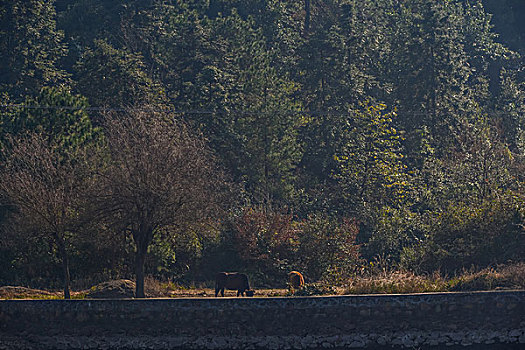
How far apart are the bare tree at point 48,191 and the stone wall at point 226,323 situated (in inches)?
167

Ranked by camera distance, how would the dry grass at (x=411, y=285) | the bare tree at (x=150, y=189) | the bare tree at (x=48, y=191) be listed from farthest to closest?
the bare tree at (x=48, y=191)
the bare tree at (x=150, y=189)
the dry grass at (x=411, y=285)

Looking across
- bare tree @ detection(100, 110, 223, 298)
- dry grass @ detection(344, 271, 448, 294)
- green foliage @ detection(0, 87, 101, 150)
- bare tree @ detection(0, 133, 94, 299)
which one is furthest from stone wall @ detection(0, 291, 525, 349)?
green foliage @ detection(0, 87, 101, 150)

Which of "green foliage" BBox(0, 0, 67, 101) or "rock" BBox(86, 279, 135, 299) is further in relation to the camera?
"green foliage" BBox(0, 0, 67, 101)

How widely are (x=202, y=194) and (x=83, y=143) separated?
29.4 feet

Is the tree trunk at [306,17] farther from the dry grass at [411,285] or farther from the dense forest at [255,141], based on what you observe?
the dry grass at [411,285]

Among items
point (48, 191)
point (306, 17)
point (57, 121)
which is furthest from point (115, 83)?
point (306, 17)

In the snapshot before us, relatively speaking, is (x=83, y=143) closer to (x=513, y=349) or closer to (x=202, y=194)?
(x=202, y=194)

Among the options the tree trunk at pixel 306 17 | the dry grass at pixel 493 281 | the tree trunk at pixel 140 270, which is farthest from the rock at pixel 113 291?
the tree trunk at pixel 306 17

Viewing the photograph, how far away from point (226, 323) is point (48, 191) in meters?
9.25

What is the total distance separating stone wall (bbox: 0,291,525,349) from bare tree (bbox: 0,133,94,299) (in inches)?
167

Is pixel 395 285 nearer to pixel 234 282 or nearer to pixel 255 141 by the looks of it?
pixel 234 282

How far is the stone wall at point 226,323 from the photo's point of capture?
75.3 feet

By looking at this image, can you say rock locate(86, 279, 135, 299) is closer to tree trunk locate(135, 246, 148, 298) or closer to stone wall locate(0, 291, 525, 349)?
tree trunk locate(135, 246, 148, 298)

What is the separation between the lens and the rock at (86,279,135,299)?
27395 mm
